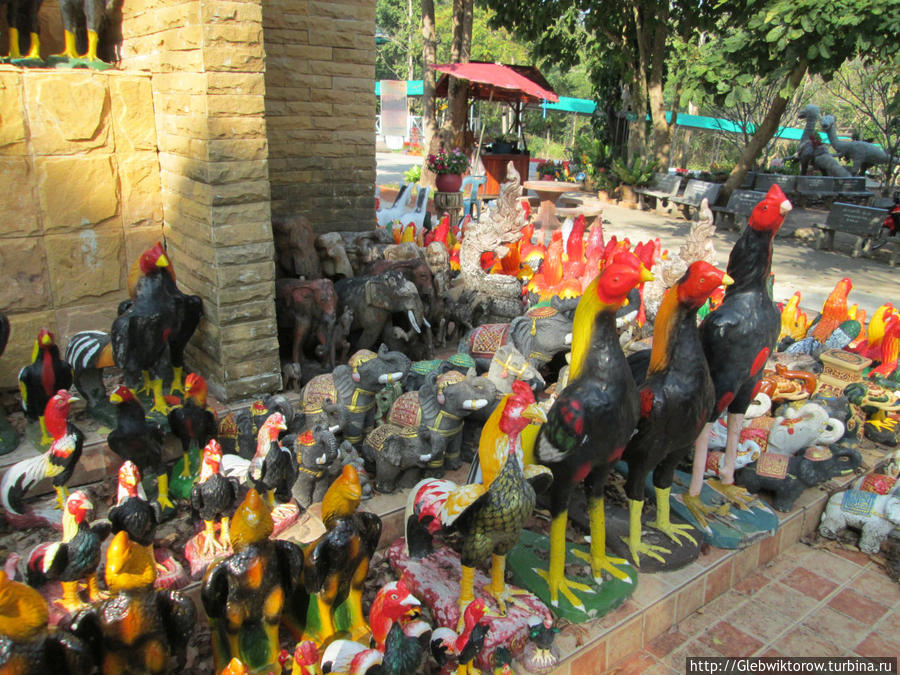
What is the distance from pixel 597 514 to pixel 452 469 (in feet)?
3.94

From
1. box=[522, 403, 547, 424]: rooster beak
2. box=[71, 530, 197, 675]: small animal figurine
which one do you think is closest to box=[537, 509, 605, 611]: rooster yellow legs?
box=[522, 403, 547, 424]: rooster beak

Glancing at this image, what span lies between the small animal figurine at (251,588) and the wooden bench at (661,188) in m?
15.8

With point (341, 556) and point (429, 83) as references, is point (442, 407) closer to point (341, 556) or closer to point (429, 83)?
point (341, 556)

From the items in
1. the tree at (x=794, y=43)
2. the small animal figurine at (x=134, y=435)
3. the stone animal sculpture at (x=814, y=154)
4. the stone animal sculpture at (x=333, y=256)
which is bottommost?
the small animal figurine at (x=134, y=435)

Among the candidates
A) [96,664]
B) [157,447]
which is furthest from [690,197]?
[96,664]

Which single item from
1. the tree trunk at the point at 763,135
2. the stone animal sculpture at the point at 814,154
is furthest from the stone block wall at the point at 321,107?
the stone animal sculpture at the point at 814,154

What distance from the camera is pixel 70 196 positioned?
4.59 meters

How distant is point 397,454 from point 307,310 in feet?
5.77

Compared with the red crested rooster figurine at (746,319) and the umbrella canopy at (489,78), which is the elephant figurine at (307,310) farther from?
the umbrella canopy at (489,78)

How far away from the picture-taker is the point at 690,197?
15922 mm

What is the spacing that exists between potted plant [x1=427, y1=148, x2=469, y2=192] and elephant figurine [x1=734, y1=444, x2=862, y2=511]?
27.9 ft

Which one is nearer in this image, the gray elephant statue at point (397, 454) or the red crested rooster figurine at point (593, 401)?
the red crested rooster figurine at point (593, 401)

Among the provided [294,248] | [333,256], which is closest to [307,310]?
[294,248]

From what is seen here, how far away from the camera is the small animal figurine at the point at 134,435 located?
342cm
